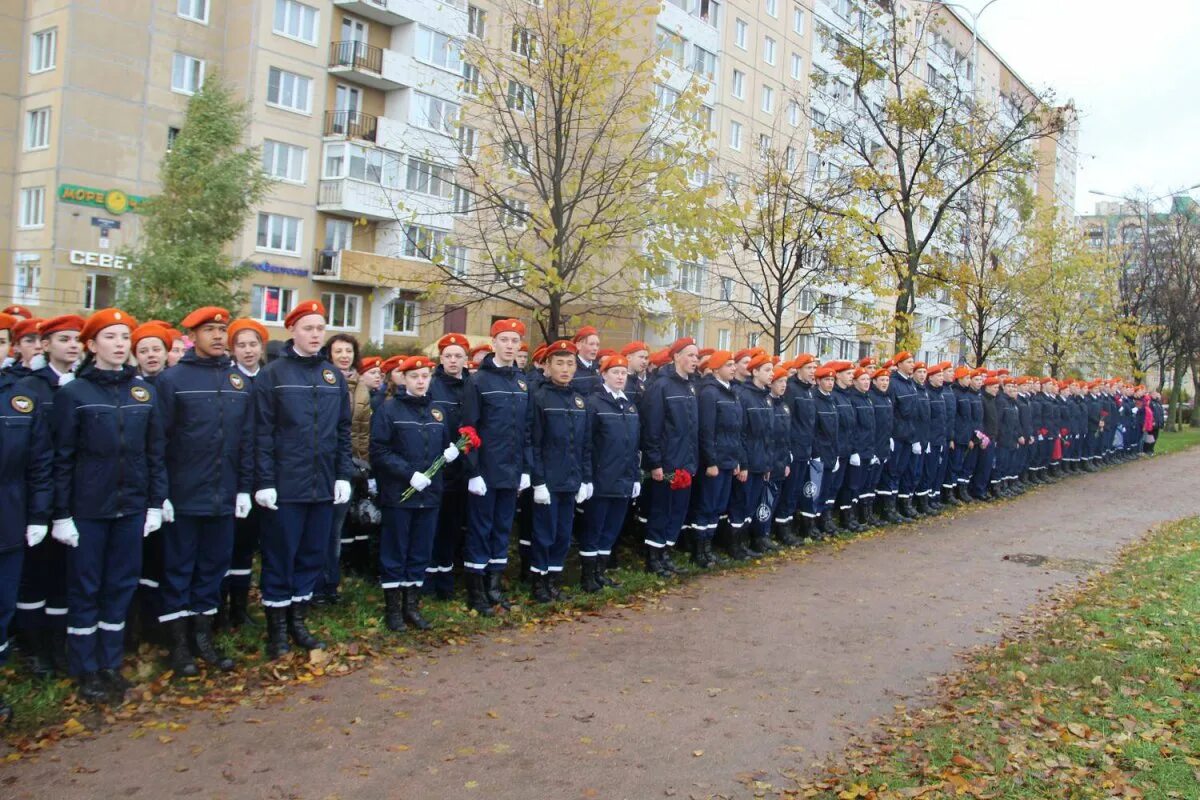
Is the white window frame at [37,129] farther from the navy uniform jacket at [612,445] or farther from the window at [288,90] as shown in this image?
the navy uniform jacket at [612,445]

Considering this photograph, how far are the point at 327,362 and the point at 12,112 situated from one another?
108 feet

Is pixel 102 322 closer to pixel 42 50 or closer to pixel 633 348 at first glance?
pixel 633 348

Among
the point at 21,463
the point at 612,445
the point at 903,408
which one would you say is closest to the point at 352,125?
the point at 903,408

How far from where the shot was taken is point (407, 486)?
8148 mm

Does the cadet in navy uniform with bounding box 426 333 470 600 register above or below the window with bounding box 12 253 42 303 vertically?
below

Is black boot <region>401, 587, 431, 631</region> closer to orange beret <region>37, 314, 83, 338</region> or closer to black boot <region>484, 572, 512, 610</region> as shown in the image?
black boot <region>484, 572, 512, 610</region>

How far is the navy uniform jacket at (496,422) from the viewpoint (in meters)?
8.78

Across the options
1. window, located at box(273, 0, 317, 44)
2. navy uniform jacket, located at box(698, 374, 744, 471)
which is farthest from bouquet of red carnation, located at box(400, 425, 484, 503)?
window, located at box(273, 0, 317, 44)

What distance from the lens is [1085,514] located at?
1791 cm

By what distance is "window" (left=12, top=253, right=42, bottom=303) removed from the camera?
108ft

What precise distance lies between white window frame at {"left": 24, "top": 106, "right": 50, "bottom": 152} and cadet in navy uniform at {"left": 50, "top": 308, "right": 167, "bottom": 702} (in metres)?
31.8

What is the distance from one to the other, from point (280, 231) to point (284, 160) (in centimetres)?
254

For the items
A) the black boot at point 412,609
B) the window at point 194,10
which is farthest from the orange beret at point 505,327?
the window at point 194,10

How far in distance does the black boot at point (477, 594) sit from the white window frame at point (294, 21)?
3148cm
